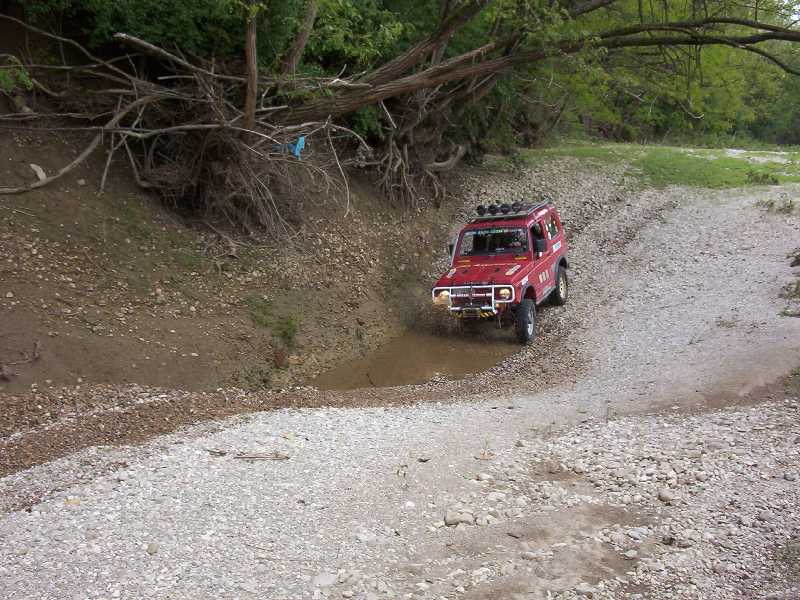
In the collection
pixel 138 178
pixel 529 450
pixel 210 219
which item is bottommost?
pixel 529 450

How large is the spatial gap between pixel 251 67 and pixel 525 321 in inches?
248

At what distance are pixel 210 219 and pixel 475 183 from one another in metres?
10.8

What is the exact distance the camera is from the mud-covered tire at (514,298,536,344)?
12.8 m

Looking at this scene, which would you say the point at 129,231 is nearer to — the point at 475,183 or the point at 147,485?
the point at 147,485

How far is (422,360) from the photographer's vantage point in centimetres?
1294

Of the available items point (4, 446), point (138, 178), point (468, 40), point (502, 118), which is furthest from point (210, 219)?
point (502, 118)

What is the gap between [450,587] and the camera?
16.3ft

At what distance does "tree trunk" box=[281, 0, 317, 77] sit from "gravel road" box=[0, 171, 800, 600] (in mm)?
6009

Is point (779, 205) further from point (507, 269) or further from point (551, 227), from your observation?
point (507, 269)

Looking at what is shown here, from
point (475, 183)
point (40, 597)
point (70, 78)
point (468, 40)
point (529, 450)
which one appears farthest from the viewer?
point (475, 183)

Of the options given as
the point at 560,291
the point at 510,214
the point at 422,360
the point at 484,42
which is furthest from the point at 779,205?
the point at 422,360

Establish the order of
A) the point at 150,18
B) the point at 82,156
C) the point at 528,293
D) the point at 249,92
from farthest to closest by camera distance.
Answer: the point at 528,293, the point at 150,18, the point at 82,156, the point at 249,92

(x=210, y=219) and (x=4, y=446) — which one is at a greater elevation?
(x=210, y=219)

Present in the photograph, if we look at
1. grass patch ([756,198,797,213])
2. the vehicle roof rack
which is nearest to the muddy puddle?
the vehicle roof rack
